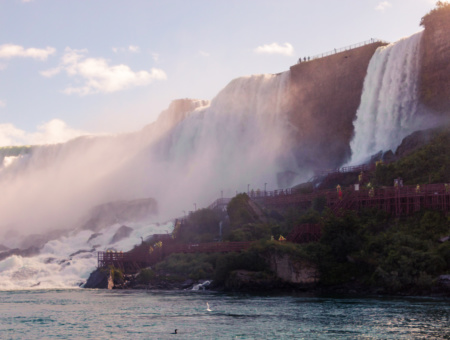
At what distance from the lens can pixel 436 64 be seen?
68375 mm

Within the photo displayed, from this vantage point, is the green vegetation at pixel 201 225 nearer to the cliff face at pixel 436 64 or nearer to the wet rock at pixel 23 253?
the wet rock at pixel 23 253

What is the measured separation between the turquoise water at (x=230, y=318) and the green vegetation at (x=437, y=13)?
121ft

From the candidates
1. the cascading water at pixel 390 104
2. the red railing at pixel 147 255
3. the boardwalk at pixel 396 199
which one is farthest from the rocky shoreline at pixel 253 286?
the cascading water at pixel 390 104

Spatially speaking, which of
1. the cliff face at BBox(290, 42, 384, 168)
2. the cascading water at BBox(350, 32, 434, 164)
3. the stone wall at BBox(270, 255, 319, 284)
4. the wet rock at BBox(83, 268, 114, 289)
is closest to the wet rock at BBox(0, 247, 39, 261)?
the wet rock at BBox(83, 268, 114, 289)

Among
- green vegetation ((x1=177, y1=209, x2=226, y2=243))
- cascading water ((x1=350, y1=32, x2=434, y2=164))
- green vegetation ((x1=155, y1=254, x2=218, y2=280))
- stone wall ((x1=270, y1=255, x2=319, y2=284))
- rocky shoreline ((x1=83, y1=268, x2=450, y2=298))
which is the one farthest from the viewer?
cascading water ((x1=350, y1=32, x2=434, y2=164))

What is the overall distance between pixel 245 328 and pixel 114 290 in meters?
28.2

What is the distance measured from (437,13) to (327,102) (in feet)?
62.8

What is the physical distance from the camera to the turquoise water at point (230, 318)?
99.8ft

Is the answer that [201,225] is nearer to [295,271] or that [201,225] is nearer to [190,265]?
[190,265]

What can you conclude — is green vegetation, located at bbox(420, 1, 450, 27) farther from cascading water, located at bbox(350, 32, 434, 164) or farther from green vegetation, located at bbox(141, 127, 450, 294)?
green vegetation, located at bbox(141, 127, 450, 294)

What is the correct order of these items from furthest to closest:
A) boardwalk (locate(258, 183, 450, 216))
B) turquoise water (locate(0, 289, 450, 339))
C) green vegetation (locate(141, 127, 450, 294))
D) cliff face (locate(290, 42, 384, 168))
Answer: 1. cliff face (locate(290, 42, 384, 168))
2. boardwalk (locate(258, 183, 450, 216))
3. green vegetation (locate(141, 127, 450, 294))
4. turquoise water (locate(0, 289, 450, 339))

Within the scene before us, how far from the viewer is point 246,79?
9375 cm

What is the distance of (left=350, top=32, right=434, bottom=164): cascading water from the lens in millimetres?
69688

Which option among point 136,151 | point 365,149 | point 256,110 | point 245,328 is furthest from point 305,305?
point 136,151
